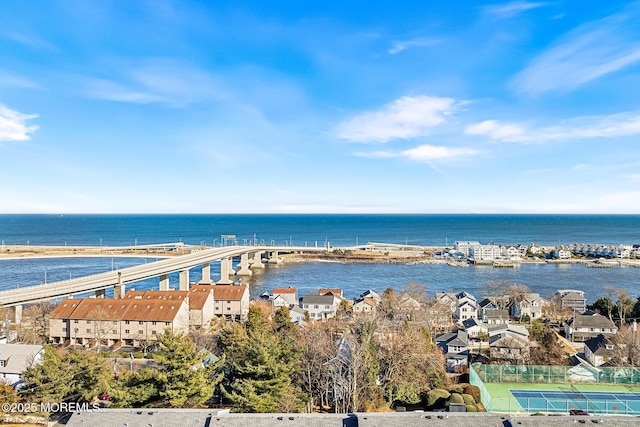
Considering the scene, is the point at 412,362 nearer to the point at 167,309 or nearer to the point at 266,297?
the point at 167,309

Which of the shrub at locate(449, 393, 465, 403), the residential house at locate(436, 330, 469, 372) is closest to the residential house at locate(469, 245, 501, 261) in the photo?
the residential house at locate(436, 330, 469, 372)

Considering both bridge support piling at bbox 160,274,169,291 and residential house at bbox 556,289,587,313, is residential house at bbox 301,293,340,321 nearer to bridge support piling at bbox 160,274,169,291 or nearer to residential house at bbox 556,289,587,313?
bridge support piling at bbox 160,274,169,291

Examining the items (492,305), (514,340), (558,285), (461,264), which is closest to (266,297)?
(492,305)

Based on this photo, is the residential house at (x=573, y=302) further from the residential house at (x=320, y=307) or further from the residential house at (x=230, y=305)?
the residential house at (x=230, y=305)

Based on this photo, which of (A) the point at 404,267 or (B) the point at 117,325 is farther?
(A) the point at 404,267

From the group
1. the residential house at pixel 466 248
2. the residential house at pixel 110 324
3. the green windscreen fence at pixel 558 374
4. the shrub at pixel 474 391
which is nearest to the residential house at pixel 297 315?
the residential house at pixel 110 324

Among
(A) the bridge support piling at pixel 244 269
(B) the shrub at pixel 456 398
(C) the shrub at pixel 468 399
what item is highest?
(B) the shrub at pixel 456 398

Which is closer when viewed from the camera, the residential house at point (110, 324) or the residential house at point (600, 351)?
the residential house at point (600, 351)
